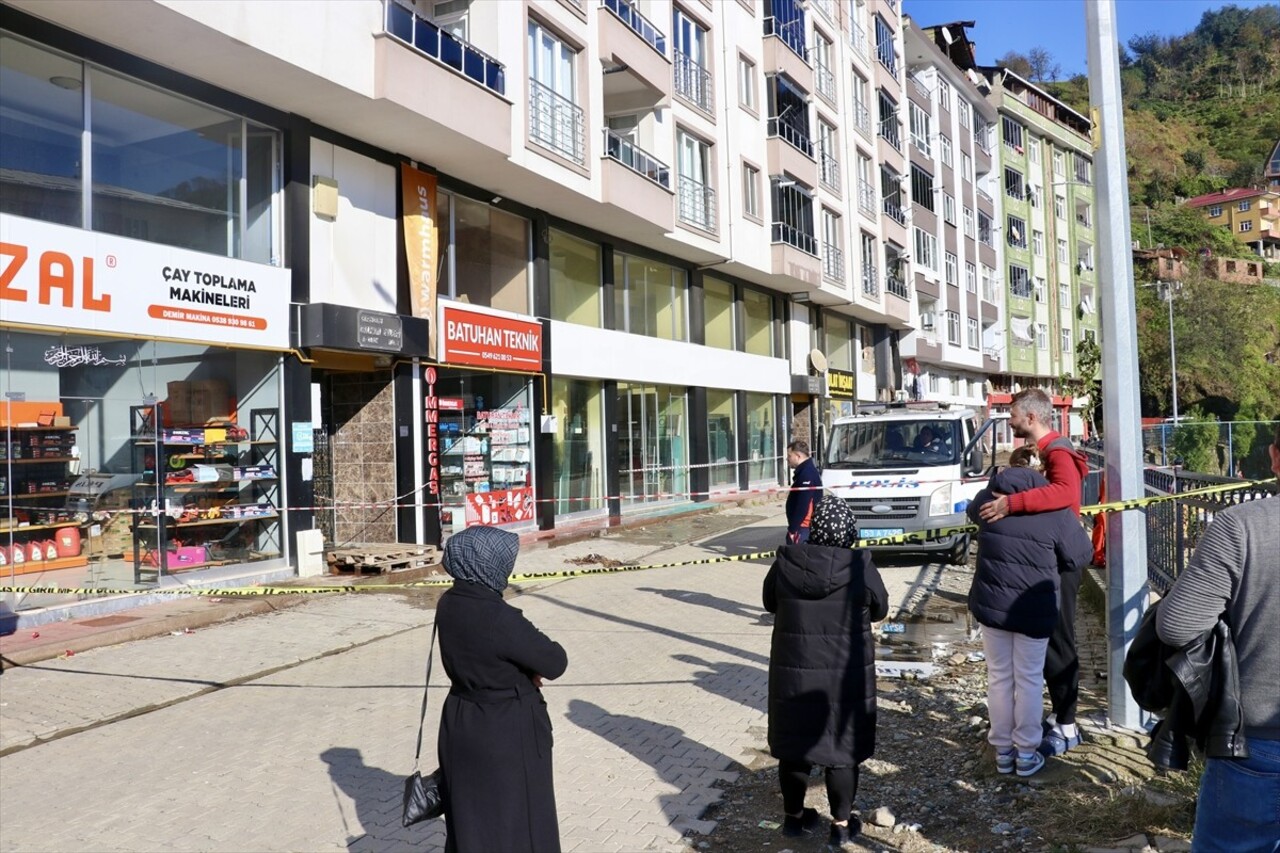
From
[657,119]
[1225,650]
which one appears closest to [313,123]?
[657,119]

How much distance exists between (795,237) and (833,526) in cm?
2486

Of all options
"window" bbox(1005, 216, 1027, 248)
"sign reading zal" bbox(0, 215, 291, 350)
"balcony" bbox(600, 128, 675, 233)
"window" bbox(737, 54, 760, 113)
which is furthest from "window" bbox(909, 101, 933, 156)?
"sign reading zal" bbox(0, 215, 291, 350)

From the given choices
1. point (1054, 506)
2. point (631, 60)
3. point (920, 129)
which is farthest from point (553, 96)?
point (920, 129)

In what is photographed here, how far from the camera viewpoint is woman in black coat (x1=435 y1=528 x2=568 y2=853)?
3.37 m

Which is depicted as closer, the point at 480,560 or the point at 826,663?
the point at 480,560

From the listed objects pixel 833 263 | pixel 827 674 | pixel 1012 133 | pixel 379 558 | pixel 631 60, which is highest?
pixel 1012 133

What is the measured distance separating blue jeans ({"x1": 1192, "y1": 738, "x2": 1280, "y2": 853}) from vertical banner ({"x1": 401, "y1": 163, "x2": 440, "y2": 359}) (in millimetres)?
13589

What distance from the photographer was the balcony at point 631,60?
1944 cm

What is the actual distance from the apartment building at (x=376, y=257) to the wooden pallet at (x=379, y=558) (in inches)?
25.0

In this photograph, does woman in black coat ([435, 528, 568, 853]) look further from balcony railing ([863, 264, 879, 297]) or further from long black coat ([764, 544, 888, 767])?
balcony railing ([863, 264, 879, 297])

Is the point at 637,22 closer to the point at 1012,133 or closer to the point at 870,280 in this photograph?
the point at 870,280

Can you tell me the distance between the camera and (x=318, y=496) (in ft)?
50.3

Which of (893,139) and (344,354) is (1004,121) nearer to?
(893,139)

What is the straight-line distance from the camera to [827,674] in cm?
464
